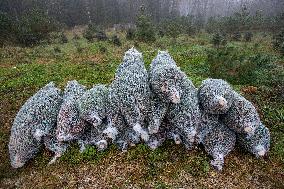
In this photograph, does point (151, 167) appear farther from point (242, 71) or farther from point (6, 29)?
point (6, 29)

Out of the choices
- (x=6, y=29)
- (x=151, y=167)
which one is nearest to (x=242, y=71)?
(x=151, y=167)

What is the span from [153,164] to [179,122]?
112 centimetres

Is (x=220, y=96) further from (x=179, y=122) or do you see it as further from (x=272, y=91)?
(x=272, y=91)

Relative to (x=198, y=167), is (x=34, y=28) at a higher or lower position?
lower

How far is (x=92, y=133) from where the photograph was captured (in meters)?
8.27

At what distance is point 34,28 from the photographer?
67.3 feet

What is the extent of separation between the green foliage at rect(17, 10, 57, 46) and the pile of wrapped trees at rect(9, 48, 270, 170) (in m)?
12.7

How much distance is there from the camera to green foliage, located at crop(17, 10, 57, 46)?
787 inches

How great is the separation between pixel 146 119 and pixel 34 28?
1488 centimetres

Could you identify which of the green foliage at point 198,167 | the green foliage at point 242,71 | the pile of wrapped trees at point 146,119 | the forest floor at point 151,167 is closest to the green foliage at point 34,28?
the forest floor at point 151,167

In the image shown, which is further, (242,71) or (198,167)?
(242,71)

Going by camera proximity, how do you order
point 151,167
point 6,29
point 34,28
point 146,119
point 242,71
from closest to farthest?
point 151,167 → point 146,119 → point 242,71 → point 6,29 → point 34,28

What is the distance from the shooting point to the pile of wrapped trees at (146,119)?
7.75 metres

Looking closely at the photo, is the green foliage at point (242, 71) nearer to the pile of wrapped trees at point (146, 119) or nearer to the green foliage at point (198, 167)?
the pile of wrapped trees at point (146, 119)
